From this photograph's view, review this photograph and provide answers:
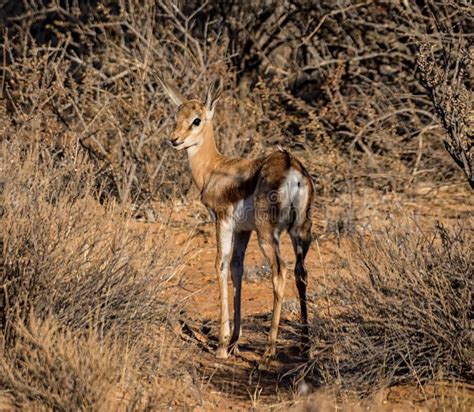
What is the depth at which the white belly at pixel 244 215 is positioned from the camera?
302 inches

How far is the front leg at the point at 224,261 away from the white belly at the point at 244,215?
0.08 metres

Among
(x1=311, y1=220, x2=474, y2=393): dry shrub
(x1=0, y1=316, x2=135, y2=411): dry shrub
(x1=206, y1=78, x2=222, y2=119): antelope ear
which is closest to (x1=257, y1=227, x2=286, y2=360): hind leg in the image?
(x1=311, y1=220, x2=474, y2=393): dry shrub

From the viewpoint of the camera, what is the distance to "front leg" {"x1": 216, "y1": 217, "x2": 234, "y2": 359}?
7.88 metres

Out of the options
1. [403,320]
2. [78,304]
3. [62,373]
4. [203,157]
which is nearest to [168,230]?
[203,157]

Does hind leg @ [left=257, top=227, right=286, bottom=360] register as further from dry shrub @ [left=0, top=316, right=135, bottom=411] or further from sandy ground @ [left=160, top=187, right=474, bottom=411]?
dry shrub @ [left=0, top=316, right=135, bottom=411]

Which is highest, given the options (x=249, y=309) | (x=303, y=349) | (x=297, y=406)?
(x=297, y=406)

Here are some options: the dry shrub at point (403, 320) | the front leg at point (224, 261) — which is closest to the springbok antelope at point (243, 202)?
the front leg at point (224, 261)

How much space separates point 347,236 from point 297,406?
5007mm

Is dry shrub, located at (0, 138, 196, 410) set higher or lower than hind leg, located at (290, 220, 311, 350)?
higher

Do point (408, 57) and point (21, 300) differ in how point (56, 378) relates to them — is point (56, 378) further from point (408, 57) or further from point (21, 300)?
point (408, 57)

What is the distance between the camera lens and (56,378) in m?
5.33

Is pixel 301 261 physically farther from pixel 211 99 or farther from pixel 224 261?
pixel 211 99

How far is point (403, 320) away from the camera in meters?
6.10

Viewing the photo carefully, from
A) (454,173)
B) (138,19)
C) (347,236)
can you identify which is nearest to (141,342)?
(347,236)
